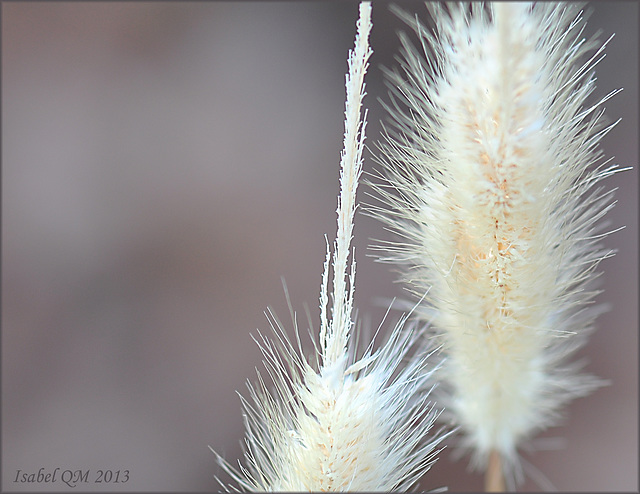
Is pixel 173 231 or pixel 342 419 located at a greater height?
pixel 173 231

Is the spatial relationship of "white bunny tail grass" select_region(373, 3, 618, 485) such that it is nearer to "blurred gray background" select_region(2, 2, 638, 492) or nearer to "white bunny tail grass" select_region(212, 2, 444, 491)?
"white bunny tail grass" select_region(212, 2, 444, 491)

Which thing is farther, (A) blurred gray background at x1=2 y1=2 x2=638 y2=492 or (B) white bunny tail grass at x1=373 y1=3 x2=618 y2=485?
(A) blurred gray background at x1=2 y1=2 x2=638 y2=492

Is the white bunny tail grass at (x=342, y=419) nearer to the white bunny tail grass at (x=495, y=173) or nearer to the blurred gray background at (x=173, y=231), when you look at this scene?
the white bunny tail grass at (x=495, y=173)

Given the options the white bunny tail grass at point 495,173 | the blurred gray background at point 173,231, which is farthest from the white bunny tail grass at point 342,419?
the blurred gray background at point 173,231

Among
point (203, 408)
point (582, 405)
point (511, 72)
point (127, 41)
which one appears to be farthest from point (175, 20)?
point (582, 405)

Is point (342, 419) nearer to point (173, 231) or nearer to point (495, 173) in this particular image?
point (495, 173)

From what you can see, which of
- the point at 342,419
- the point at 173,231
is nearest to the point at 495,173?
the point at 342,419

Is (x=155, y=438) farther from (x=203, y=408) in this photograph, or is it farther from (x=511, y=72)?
(x=511, y=72)

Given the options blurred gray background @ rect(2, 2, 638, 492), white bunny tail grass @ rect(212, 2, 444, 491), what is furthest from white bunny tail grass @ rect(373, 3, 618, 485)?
blurred gray background @ rect(2, 2, 638, 492)
